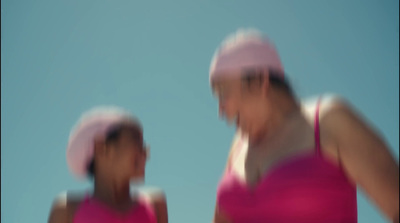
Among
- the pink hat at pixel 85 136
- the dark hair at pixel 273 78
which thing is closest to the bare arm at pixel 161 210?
the pink hat at pixel 85 136

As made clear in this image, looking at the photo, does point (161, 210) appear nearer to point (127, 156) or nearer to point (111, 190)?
point (111, 190)

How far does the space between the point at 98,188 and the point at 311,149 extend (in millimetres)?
2058

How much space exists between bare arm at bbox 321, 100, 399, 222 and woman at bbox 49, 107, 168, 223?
6.13 ft

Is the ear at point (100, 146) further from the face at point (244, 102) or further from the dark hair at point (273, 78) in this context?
the dark hair at point (273, 78)

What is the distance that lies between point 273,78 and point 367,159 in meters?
0.84

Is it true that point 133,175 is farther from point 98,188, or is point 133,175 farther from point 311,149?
point 311,149

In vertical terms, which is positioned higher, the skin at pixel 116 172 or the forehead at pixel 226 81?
the forehead at pixel 226 81

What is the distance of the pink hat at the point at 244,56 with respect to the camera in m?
2.71

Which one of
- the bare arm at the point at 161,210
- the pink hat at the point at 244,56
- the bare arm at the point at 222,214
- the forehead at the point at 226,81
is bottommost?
the bare arm at the point at 161,210

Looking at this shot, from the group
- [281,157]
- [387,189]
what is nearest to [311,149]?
[281,157]

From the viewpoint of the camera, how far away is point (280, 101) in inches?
109

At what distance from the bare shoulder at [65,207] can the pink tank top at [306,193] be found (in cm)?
173

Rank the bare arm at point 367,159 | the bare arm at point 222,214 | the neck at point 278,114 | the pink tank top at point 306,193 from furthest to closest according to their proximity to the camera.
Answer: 1. the bare arm at point 222,214
2. the neck at point 278,114
3. the pink tank top at point 306,193
4. the bare arm at point 367,159

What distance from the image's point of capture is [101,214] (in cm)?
345
